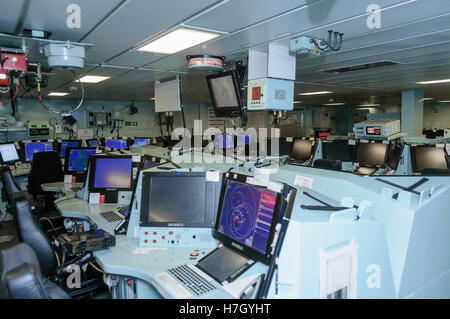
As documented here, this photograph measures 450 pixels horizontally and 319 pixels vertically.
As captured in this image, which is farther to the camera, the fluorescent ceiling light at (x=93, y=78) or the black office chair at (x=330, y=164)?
the fluorescent ceiling light at (x=93, y=78)

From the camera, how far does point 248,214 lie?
161cm

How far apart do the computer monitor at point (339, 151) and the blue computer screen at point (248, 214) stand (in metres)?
3.98

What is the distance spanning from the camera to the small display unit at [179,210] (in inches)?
74.6

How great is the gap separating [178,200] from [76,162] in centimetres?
293

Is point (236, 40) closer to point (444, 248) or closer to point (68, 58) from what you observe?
point (68, 58)

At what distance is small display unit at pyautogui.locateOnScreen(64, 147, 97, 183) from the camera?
4.23 meters

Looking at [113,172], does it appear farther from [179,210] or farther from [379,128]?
[379,128]

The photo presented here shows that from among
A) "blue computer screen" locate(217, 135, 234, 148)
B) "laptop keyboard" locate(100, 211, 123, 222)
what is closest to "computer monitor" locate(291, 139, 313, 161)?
"blue computer screen" locate(217, 135, 234, 148)

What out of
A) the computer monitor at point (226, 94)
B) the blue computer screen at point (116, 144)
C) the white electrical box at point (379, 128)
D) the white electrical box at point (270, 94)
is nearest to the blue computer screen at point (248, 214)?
the white electrical box at point (270, 94)

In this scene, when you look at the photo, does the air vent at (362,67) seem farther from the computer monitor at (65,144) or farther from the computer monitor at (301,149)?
the computer monitor at (65,144)

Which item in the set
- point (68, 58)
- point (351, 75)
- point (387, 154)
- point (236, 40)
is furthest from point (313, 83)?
point (68, 58)

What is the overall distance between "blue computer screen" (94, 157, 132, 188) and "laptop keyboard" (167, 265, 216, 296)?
1.68m

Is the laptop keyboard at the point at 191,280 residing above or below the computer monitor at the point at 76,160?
below

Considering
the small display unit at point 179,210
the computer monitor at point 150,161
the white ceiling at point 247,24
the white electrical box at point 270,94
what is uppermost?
the white ceiling at point 247,24
